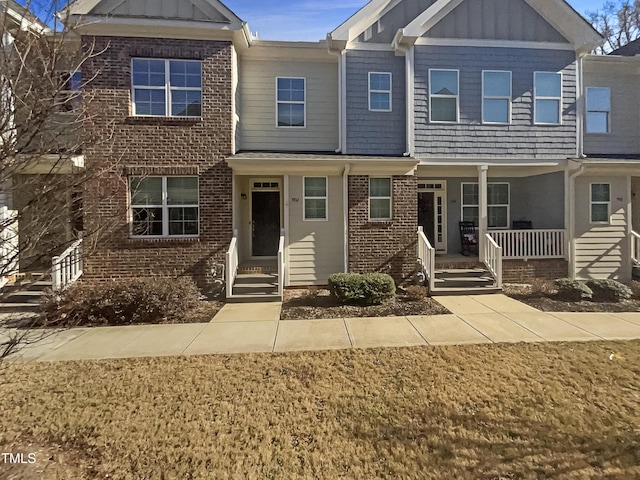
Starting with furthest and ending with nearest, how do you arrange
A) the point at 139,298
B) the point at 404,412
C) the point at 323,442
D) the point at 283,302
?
the point at 283,302 → the point at 139,298 → the point at 404,412 → the point at 323,442

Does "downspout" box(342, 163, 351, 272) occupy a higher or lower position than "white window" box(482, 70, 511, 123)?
lower

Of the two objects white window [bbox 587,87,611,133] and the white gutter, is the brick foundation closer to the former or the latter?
the white gutter

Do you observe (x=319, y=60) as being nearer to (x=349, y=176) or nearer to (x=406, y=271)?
(x=349, y=176)

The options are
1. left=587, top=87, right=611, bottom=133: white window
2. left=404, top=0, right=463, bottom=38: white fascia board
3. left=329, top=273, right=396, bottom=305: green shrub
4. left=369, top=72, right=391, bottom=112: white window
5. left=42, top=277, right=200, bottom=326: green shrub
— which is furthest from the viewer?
left=587, top=87, right=611, bottom=133: white window

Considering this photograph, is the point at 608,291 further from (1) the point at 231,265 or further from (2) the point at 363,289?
(1) the point at 231,265

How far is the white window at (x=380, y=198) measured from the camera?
10023mm

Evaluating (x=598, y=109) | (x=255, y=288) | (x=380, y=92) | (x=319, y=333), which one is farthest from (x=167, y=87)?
(x=598, y=109)

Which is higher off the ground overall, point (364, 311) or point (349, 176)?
point (349, 176)

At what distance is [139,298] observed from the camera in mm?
7129

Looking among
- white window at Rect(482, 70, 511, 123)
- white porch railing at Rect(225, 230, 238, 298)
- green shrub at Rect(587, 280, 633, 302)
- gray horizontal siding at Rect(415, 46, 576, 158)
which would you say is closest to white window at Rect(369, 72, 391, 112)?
gray horizontal siding at Rect(415, 46, 576, 158)

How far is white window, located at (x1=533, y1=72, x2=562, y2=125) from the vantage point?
34.1 ft

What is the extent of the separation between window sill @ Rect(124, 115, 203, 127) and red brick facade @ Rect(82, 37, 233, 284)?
0.08 ft

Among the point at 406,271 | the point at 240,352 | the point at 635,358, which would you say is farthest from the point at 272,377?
the point at 406,271

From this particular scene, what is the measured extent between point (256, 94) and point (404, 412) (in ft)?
31.7
